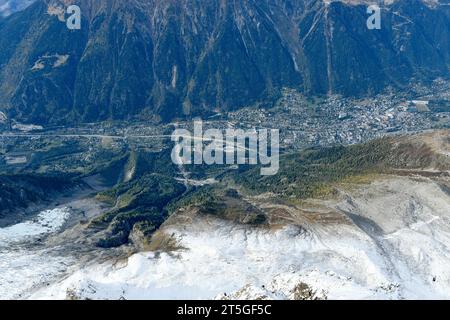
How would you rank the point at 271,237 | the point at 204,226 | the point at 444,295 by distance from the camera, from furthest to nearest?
the point at 204,226 < the point at 271,237 < the point at 444,295

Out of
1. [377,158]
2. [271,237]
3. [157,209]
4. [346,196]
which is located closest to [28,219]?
[157,209]

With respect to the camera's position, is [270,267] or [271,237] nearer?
[270,267]

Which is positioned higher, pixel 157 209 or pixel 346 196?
pixel 346 196

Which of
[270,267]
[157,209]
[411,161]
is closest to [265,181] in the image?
[157,209]

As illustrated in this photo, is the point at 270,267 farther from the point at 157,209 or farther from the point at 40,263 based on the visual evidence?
the point at 157,209
